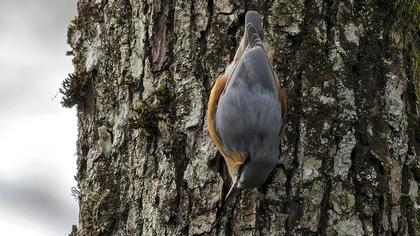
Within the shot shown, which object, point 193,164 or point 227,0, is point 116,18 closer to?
point 227,0

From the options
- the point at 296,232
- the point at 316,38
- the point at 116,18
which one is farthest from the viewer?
the point at 116,18

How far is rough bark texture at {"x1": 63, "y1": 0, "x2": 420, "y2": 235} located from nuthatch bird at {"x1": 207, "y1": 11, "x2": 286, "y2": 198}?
4 centimetres

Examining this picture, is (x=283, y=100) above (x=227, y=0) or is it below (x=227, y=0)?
below

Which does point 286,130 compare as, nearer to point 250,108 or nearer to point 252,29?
point 250,108

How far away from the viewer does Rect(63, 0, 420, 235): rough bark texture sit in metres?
2.98

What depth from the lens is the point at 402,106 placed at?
318 cm

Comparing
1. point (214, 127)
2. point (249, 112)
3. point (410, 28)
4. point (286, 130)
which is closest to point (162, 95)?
point (214, 127)

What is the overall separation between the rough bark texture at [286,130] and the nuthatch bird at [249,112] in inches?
1.7

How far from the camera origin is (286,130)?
3.06 meters

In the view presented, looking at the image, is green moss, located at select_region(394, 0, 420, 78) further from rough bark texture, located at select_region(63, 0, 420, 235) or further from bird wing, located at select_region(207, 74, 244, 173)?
bird wing, located at select_region(207, 74, 244, 173)

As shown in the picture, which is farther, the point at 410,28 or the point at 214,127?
the point at 410,28

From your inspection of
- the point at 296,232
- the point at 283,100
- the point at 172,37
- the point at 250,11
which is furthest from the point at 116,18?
the point at 296,232

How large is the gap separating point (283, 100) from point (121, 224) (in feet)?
2.71

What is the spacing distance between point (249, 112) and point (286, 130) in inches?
10.3
